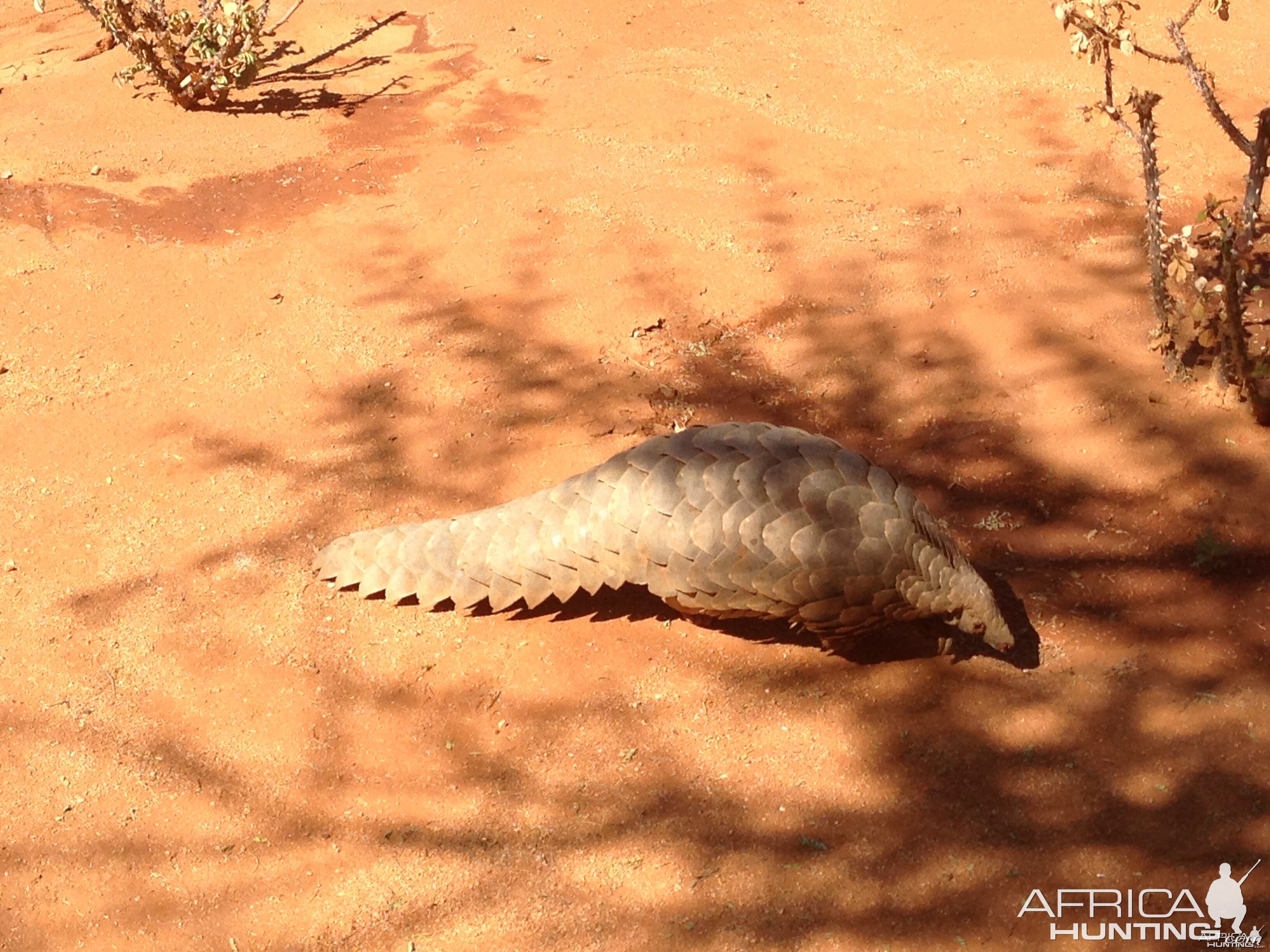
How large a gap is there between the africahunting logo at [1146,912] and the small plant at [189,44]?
5970 mm

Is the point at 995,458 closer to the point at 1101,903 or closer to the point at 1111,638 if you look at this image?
the point at 1111,638

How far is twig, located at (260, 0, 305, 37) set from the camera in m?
6.87

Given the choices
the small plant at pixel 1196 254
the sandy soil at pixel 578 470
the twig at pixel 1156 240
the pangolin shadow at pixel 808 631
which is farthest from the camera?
the twig at pixel 1156 240

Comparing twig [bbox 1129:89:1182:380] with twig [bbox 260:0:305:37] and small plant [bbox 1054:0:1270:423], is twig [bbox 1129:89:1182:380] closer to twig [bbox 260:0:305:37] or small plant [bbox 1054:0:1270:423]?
small plant [bbox 1054:0:1270:423]

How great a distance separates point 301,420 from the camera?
13.6ft

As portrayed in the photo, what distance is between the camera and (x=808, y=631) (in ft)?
11.1

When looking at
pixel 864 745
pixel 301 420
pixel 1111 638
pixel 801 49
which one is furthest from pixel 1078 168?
pixel 301 420

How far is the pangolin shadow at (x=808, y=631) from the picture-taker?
335 centimetres

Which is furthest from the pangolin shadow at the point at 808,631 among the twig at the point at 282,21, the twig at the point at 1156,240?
the twig at the point at 282,21

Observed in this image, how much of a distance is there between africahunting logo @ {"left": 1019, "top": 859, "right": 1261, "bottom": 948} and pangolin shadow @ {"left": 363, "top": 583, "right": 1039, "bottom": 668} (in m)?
0.76

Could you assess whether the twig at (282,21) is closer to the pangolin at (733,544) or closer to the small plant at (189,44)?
the small plant at (189,44)

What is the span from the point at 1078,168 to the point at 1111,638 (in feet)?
9.77

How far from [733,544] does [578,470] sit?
38.0 inches

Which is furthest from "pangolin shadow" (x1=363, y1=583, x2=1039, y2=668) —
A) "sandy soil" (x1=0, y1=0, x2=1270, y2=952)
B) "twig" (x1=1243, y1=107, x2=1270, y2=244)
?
"twig" (x1=1243, y1=107, x2=1270, y2=244)
